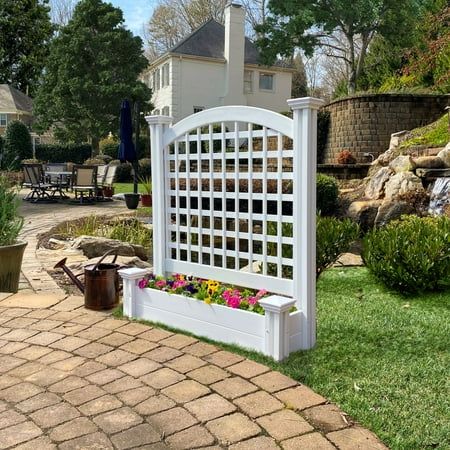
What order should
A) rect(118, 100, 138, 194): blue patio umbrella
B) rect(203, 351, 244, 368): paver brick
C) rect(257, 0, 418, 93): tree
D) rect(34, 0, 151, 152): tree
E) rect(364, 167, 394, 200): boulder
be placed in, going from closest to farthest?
rect(203, 351, 244, 368): paver brick, rect(364, 167, 394, 200): boulder, rect(118, 100, 138, 194): blue patio umbrella, rect(257, 0, 418, 93): tree, rect(34, 0, 151, 152): tree

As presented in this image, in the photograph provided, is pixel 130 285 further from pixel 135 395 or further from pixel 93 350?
pixel 135 395

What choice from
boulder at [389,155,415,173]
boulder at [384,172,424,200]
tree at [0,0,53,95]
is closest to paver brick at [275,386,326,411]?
boulder at [384,172,424,200]

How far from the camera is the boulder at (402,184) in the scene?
8203 millimetres

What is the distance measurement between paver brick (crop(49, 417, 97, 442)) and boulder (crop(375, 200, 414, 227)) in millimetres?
6471

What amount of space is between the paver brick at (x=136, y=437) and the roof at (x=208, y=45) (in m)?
23.4

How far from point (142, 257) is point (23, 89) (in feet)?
98.2

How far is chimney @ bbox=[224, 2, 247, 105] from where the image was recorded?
78.6 ft

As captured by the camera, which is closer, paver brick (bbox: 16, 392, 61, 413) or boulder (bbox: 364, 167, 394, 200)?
paver brick (bbox: 16, 392, 61, 413)

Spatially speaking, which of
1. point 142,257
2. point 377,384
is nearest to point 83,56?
point 142,257

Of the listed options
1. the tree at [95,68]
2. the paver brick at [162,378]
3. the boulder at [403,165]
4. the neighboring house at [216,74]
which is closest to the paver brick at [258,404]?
the paver brick at [162,378]

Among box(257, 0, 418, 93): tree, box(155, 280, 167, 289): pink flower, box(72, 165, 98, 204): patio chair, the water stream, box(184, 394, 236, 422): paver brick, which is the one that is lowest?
box(184, 394, 236, 422): paver brick

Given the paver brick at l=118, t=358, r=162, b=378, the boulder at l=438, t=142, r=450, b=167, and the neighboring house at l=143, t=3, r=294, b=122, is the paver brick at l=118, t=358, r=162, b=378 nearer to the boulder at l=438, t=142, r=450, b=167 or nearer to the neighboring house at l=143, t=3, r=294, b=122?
the boulder at l=438, t=142, r=450, b=167

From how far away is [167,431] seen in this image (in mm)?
1873

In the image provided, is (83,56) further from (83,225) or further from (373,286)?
(373,286)
